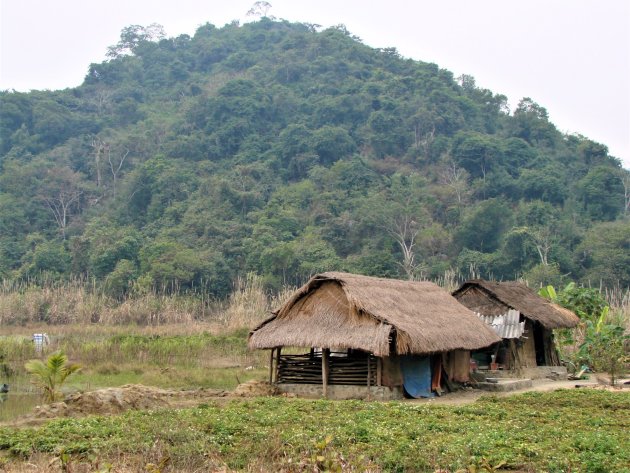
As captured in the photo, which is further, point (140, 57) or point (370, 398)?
point (140, 57)

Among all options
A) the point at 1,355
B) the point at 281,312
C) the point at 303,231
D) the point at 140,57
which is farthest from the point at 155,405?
the point at 140,57

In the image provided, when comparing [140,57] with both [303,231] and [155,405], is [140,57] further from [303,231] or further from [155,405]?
[155,405]

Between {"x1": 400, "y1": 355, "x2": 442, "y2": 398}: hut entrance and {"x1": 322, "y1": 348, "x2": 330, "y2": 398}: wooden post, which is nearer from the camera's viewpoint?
{"x1": 322, "y1": 348, "x2": 330, "y2": 398}: wooden post

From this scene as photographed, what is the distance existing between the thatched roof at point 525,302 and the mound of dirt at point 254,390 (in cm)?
778

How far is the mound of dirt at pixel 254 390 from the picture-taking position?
55.4ft

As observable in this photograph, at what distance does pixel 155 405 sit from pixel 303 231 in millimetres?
33491

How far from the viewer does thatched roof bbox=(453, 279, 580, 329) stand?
22.1 m

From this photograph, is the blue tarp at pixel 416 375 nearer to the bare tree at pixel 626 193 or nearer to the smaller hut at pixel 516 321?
the smaller hut at pixel 516 321

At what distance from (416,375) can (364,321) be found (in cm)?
213

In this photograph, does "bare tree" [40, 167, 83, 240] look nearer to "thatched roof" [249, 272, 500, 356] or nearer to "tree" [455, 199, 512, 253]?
"tree" [455, 199, 512, 253]

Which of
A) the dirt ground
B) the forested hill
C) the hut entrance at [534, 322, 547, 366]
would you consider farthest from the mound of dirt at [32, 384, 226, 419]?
the forested hill

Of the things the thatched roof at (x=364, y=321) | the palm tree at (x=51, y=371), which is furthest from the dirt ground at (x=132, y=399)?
the palm tree at (x=51, y=371)

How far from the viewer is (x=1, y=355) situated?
22875 mm

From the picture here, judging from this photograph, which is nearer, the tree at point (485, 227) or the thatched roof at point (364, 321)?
the thatched roof at point (364, 321)
